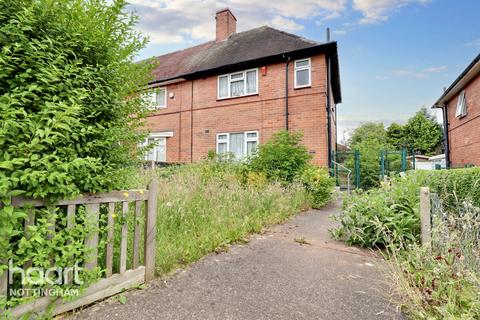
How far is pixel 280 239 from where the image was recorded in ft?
12.7

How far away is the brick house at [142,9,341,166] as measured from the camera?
9.94 meters

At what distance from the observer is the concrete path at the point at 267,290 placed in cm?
192

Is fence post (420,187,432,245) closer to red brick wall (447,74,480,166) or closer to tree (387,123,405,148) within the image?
red brick wall (447,74,480,166)

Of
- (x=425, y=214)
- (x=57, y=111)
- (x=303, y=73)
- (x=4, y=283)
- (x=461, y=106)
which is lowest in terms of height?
(x=4, y=283)

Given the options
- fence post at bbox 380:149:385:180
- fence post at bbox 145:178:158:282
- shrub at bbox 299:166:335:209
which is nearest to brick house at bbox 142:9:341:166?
fence post at bbox 380:149:385:180

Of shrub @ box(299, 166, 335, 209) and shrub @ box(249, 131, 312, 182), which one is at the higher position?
shrub @ box(249, 131, 312, 182)

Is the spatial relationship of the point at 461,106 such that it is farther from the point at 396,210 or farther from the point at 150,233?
the point at 150,233

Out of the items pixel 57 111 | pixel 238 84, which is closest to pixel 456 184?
pixel 57 111

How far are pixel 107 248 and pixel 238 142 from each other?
9603 mm

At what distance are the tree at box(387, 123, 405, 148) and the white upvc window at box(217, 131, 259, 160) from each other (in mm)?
23944

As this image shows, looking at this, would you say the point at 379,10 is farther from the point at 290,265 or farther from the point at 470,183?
the point at 290,265

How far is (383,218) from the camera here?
11.1ft

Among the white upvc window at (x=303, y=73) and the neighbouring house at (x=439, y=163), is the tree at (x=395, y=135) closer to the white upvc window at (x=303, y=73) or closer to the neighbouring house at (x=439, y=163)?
the neighbouring house at (x=439, y=163)

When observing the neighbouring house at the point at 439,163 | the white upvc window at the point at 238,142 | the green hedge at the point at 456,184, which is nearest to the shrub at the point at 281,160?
the white upvc window at the point at 238,142
